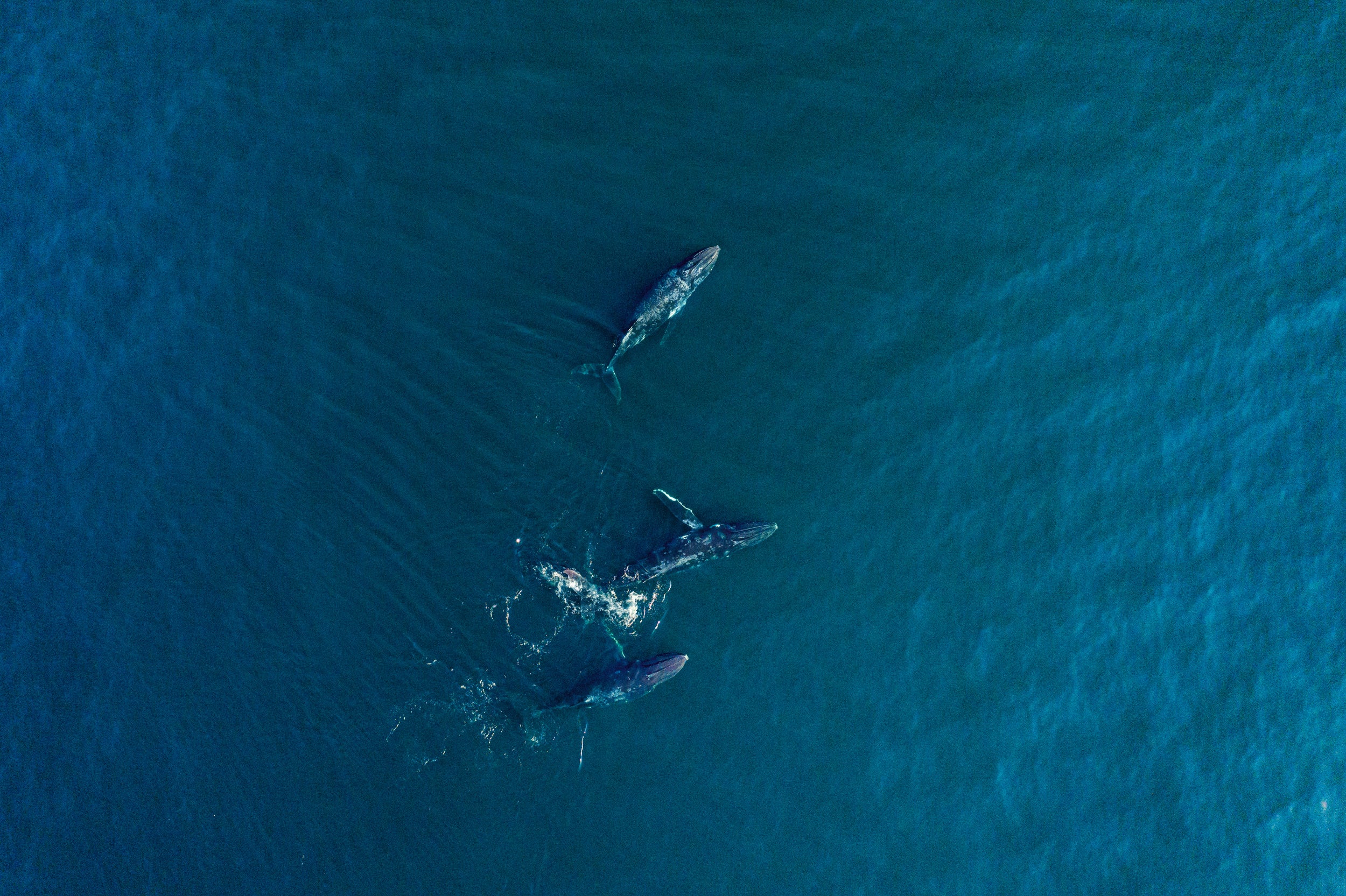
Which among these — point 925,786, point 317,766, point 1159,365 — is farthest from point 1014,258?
point 317,766

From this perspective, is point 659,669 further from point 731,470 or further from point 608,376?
point 608,376

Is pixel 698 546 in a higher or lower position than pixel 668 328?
lower

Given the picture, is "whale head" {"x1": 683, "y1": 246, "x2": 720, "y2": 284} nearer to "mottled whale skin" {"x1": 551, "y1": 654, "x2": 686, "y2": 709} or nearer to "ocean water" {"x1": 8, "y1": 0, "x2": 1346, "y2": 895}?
"ocean water" {"x1": 8, "y1": 0, "x2": 1346, "y2": 895}

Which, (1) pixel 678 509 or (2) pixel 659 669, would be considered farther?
(1) pixel 678 509

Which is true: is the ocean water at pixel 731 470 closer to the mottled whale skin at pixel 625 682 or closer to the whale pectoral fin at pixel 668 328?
the whale pectoral fin at pixel 668 328

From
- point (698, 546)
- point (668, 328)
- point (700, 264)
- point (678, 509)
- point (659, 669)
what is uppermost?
point (700, 264)

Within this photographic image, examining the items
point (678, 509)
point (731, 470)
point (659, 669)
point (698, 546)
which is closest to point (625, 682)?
point (659, 669)

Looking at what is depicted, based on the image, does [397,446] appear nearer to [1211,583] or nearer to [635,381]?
[635,381]

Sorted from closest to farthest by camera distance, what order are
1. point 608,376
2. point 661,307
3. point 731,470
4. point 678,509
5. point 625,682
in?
point 625,682 → point 661,307 → point 678,509 → point 731,470 → point 608,376

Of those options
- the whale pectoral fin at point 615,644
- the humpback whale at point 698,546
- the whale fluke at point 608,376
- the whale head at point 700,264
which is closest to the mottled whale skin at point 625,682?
the whale pectoral fin at point 615,644
